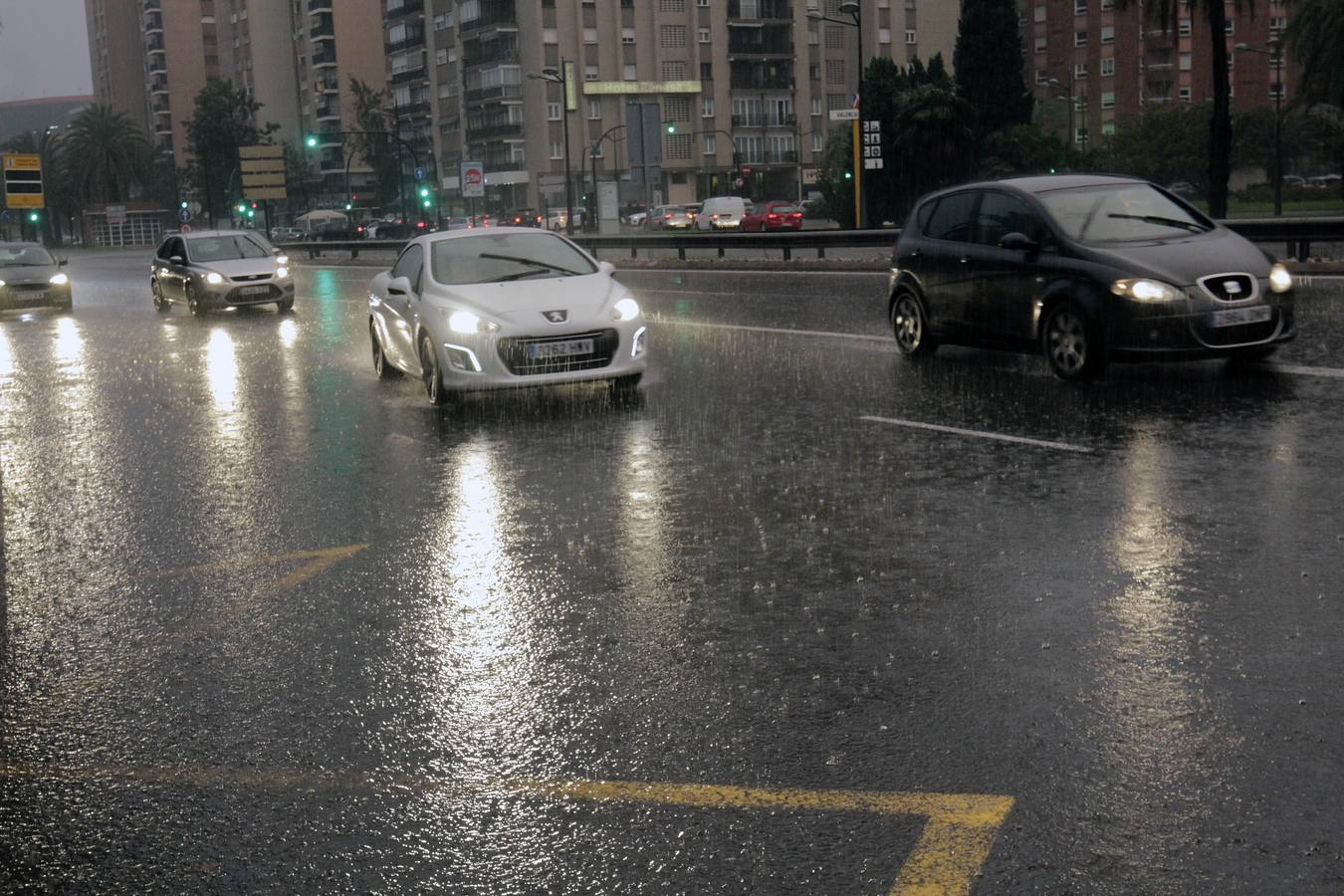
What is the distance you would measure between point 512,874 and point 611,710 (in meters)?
1.18

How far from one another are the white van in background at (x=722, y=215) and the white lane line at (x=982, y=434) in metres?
57.1

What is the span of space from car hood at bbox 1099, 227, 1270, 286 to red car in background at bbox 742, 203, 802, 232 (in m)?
53.6

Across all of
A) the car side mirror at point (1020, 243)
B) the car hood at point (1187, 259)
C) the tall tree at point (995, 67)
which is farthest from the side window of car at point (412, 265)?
the tall tree at point (995, 67)

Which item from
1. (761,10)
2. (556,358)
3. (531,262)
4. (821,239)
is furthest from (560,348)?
(761,10)

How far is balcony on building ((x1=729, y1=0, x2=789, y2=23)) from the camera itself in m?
105

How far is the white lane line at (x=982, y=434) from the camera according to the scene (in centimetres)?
908

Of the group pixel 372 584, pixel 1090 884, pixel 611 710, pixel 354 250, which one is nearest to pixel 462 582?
pixel 372 584

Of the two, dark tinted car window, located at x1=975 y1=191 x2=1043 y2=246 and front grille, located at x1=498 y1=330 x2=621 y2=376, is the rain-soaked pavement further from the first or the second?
dark tinted car window, located at x1=975 y1=191 x2=1043 y2=246

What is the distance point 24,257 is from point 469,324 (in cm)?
2176

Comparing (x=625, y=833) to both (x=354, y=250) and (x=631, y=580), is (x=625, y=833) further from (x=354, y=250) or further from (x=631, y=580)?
(x=354, y=250)

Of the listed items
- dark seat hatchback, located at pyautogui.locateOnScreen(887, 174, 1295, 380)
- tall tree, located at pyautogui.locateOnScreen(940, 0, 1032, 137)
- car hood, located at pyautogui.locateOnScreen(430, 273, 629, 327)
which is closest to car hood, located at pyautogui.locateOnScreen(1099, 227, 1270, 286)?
dark seat hatchback, located at pyautogui.locateOnScreen(887, 174, 1295, 380)

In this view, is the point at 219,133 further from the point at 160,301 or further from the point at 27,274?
the point at 160,301

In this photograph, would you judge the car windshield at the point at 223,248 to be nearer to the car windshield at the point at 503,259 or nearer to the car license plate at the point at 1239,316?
the car windshield at the point at 503,259

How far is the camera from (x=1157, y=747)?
4195mm
